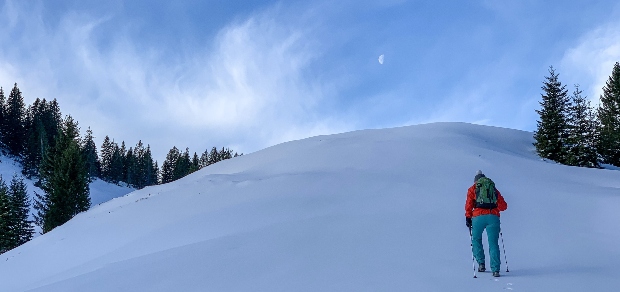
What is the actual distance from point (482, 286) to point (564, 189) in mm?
11048

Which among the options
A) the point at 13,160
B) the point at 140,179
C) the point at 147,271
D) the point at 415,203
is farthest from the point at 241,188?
the point at 140,179

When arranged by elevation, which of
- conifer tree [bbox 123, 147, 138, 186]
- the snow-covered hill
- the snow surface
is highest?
conifer tree [bbox 123, 147, 138, 186]

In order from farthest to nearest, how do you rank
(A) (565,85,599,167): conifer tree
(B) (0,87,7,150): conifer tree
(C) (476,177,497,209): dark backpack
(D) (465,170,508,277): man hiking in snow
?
1. (B) (0,87,7,150): conifer tree
2. (A) (565,85,599,167): conifer tree
3. (C) (476,177,497,209): dark backpack
4. (D) (465,170,508,277): man hiking in snow

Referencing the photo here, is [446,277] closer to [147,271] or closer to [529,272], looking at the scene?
[529,272]

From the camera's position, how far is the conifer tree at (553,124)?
110 ft

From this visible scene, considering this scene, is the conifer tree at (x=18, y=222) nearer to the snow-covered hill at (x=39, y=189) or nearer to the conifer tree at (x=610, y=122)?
the snow-covered hill at (x=39, y=189)

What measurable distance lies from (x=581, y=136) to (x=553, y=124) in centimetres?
241

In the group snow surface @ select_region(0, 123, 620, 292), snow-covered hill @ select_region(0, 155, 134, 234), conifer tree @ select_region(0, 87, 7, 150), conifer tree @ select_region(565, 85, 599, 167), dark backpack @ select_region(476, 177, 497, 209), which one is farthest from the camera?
conifer tree @ select_region(0, 87, 7, 150)

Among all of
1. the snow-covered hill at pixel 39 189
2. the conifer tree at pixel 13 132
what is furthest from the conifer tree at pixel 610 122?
the conifer tree at pixel 13 132

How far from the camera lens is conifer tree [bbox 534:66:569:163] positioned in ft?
110

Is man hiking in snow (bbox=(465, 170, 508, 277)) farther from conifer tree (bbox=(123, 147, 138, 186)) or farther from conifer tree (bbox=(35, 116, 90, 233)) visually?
conifer tree (bbox=(123, 147, 138, 186))

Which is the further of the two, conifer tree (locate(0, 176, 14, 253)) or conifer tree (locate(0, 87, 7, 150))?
conifer tree (locate(0, 87, 7, 150))

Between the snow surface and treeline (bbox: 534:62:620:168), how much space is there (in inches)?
506

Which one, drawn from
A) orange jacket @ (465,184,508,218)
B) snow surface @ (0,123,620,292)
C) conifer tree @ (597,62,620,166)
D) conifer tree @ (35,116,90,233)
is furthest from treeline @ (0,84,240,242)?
conifer tree @ (597,62,620,166)
